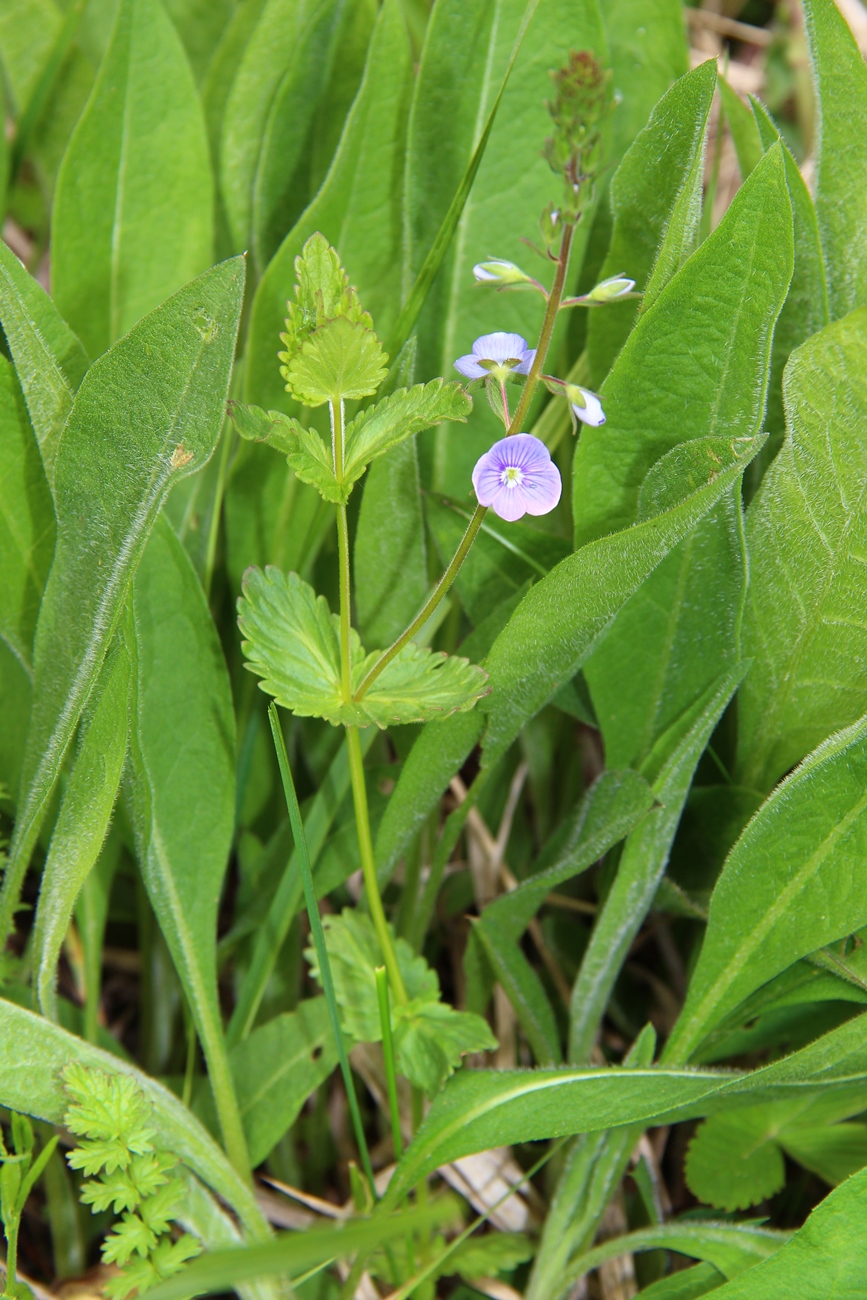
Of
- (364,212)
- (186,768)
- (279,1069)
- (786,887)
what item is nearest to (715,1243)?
(786,887)

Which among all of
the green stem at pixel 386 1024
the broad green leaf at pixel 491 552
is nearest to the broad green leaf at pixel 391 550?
the broad green leaf at pixel 491 552

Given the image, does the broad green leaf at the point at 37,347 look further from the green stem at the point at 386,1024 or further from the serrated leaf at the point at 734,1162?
the serrated leaf at the point at 734,1162

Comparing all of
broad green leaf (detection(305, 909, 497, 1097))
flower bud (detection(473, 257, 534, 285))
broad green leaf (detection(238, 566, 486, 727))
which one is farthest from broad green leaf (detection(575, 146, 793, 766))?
broad green leaf (detection(305, 909, 497, 1097))

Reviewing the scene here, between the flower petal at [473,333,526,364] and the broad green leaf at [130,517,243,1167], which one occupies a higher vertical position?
the flower petal at [473,333,526,364]

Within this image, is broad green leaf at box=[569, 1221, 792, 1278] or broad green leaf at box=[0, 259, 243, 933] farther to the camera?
broad green leaf at box=[569, 1221, 792, 1278]

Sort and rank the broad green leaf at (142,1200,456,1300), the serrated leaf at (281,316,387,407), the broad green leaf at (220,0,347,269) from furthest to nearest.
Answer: the broad green leaf at (220,0,347,269) → the serrated leaf at (281,316,387,407) → the broad green leaf at (142,1200,456,1300)

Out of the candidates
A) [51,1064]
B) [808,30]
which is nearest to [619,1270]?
[51,1064]

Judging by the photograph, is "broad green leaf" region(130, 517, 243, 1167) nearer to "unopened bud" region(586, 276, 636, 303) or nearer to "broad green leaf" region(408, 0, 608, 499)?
"broad green leaf" region(408, 0, 608, 499)

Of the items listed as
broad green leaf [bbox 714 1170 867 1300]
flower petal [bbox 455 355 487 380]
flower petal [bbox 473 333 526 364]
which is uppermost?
flower petal [bbox 473 333 526 364]
